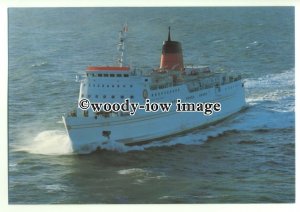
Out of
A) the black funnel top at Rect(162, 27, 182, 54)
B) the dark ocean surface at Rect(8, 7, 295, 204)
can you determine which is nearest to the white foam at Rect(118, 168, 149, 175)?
the dark ocean surface at Rect(8, 7, 295, 204)

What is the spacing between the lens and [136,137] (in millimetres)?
8344

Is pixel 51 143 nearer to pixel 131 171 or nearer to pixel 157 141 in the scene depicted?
pixel 131 171

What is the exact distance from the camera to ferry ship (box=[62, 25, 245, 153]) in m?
8.16

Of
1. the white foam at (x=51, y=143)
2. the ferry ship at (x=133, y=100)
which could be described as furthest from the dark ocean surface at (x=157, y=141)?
the ferry ship at (x=133, y=100)

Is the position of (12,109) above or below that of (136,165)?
above

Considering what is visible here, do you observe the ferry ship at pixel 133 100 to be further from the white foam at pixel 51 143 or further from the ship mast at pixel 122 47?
the white foam at pixel 51 143

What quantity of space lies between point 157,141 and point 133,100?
669mm

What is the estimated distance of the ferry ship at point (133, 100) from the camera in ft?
26.8

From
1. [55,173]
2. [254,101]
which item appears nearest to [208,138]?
[254,101]

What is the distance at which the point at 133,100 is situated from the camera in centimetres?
818

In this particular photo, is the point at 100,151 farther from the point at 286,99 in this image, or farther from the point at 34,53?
the point at 286,99
